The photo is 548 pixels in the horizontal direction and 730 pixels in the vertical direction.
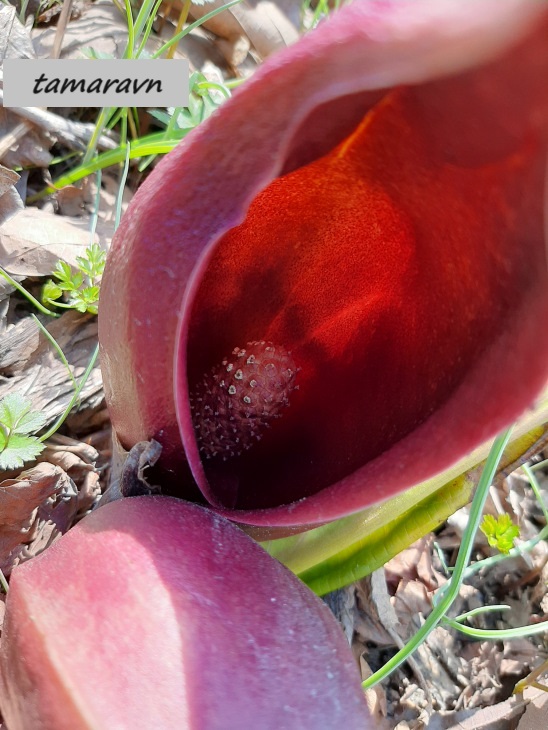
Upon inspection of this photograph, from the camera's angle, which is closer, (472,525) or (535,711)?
(472,525)

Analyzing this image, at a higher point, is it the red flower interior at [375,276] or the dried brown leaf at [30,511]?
the red flower interior at [375,276]

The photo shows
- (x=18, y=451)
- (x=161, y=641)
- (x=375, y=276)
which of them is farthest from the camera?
(x=18, y=451)

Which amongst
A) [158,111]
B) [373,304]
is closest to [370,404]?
[373,304]

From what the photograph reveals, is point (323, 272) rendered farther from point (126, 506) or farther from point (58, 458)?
point (58, 458)

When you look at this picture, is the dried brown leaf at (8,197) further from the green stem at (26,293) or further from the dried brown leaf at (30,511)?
the dried brown leaf at (30,511)

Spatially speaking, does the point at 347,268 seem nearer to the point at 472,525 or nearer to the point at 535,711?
the point at 472,525

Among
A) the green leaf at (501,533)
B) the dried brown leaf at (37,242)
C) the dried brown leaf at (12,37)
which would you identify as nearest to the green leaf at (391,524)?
the green leaf at (501,533)

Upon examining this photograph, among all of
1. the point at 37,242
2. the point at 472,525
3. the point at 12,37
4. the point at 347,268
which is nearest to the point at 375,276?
the point at 347,268

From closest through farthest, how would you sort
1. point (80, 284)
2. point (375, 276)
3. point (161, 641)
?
point (161, 641), point (375, 276), point (80, 284)
